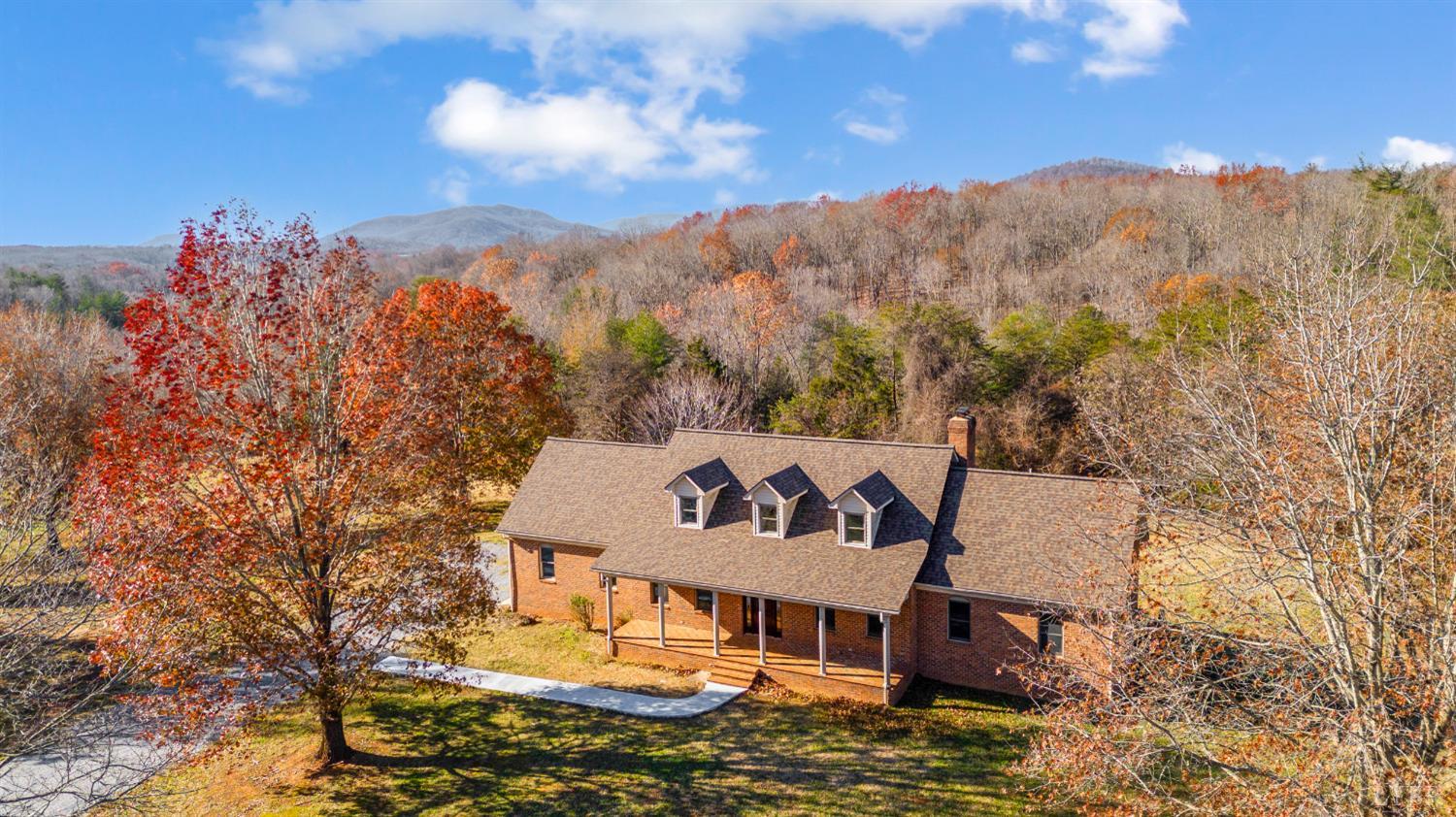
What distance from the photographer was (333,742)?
18844 mm

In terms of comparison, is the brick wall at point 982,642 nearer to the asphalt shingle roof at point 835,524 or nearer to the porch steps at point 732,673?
the asphalt shingle roof at point 835,524

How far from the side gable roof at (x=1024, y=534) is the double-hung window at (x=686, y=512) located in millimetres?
7300

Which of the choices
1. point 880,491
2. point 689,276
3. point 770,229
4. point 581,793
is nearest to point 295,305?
point 581,793

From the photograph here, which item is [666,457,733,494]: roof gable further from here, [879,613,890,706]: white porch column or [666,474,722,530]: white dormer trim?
[879,613,890,706]: white porch column

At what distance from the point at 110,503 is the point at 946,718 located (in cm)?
1952

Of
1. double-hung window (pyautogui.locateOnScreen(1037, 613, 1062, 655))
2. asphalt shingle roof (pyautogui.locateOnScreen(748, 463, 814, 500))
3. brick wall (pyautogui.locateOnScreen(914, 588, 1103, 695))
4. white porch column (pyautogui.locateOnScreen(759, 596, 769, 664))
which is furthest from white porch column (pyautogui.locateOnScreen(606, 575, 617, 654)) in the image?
double-hung window (pyautogui.locateOnScreen(1037, 613, 1062, 655))

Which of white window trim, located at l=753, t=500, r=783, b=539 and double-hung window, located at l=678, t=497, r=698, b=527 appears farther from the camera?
double-hung window, located at l=678, t=497, r=698, b=527

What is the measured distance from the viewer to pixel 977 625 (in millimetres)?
21578

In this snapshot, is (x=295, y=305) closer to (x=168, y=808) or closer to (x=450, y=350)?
(x=168, y=808)

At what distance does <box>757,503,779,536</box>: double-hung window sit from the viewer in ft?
79.5

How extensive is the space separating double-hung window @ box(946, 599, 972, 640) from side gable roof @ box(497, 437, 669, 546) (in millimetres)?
10019

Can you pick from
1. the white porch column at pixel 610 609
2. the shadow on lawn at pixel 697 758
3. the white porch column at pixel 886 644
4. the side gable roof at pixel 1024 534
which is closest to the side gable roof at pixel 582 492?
the white porch column at pixel 610 609

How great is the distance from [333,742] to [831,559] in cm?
1317

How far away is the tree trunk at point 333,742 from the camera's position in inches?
733
